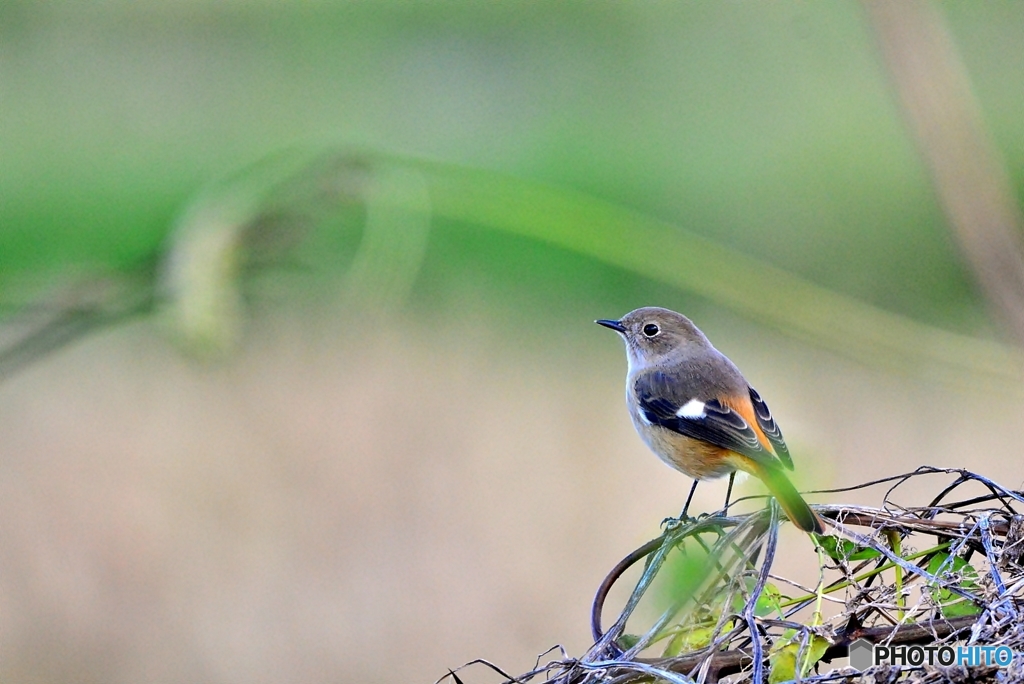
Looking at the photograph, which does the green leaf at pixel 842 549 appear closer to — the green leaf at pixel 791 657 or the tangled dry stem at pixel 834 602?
the tangled dry stem at pixel 834 602

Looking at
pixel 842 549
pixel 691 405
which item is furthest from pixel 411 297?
pixel 842 549

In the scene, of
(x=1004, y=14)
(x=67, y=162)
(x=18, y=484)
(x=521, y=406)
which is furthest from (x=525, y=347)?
(x=1004, y=14)

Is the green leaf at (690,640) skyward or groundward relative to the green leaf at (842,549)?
groundward

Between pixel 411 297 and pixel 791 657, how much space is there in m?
5.49

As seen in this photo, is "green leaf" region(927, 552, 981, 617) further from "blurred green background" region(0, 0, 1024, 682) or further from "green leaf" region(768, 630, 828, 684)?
"blurred green background" region(0, 0, 1024, 682)

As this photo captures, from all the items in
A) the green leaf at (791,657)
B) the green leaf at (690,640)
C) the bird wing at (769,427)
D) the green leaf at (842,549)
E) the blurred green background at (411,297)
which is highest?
the blurred green background at (411,297)

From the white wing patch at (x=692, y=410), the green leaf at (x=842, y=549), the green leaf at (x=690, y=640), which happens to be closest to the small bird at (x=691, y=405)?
the white wing patch at (x=692, y=410)

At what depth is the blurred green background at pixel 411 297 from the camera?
12.1 ft

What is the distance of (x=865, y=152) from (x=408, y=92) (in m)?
3.80

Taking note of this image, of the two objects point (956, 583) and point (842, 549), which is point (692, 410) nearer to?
point (842, 549)

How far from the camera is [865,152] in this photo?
27.5ft

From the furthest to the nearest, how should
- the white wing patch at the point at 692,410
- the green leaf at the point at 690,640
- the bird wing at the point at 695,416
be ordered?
1. the white wing patch at the point at 692,410
2. the bird wing at the point at 695,416
3. the green leaf at the point at 690,640

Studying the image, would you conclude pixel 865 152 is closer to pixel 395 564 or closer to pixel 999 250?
pixel 395 564

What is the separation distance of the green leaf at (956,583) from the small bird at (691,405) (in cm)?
130
